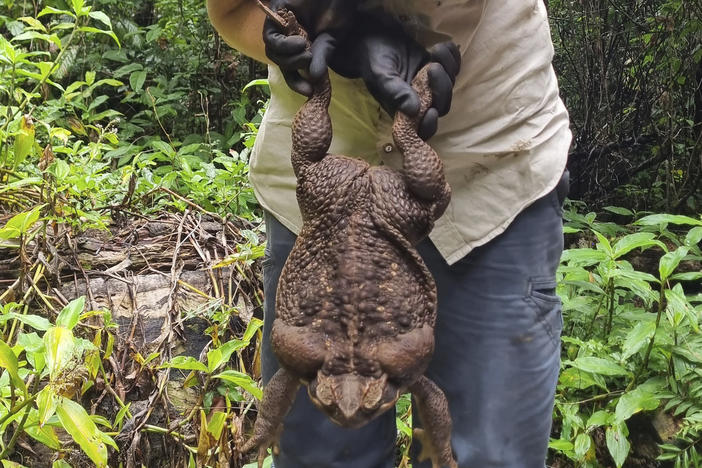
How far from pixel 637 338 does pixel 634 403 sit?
219 mm

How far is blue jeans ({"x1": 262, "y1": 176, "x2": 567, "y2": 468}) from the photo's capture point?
1375 mm

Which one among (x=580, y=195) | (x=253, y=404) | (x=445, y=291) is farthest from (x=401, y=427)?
(x=580, y=195)

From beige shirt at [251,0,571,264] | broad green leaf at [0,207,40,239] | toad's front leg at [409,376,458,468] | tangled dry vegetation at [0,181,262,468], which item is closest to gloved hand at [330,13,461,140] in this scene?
beige shirt at [251,0,571,264]

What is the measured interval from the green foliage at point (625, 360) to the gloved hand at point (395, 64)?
1.35 metres

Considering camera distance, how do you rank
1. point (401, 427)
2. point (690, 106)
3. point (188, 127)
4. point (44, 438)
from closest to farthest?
point (44, 438), point (401, 427), point (690, 106), point (188, 127)

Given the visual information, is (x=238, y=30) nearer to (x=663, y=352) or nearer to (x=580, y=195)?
(x=663, y=352)

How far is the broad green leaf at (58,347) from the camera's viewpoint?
1.47 m

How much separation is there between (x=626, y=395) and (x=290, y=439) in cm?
125

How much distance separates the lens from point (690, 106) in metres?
4.22

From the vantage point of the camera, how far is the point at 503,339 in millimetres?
1379

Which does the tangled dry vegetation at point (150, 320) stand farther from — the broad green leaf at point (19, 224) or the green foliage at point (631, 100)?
the green foliage at point (631, 100)

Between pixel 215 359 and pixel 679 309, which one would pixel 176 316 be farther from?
pixel 679 309

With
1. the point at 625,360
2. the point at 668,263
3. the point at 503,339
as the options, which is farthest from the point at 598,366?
the point at 503,339

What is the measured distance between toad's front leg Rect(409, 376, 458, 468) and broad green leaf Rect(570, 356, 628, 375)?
1.32 metres
